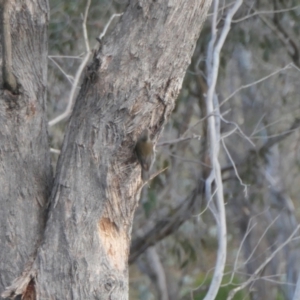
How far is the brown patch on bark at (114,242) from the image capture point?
2.11 meters

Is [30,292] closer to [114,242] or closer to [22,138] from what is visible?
[114,242]

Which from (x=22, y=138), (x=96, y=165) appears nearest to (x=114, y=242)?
(x=96, y=165)

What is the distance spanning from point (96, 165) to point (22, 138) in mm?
282

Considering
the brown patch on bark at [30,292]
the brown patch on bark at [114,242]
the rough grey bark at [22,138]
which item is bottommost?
the brown patch on bark at [30,292]

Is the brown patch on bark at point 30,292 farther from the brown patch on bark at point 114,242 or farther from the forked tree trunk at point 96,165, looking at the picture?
the brown patch on bark at point 114,242

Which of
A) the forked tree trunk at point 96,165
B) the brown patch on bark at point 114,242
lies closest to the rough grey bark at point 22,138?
the forked tree trunk at point 96,165

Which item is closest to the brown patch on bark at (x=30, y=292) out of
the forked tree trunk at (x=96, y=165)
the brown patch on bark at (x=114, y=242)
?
the forked tree trunk at (x=96, y=165)

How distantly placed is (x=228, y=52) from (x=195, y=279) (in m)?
2.35

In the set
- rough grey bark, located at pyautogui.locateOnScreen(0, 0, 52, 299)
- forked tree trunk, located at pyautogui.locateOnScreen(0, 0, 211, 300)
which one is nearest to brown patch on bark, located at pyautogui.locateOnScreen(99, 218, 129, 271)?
forked tree trunk, located at pyautogui.locateOnScreen(0, 0, 211, 300)

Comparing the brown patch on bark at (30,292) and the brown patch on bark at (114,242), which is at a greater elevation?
the brown patch on bark at (114,242)

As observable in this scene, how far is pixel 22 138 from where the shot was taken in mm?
2215

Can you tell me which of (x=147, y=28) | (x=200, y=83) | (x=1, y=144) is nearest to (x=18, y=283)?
(x=1, y=144)

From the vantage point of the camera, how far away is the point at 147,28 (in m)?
2.13

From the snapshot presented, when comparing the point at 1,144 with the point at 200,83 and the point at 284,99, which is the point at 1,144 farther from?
the point at 284,99
